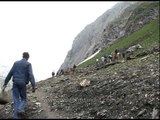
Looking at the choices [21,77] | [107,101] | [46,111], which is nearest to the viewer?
[21,77]

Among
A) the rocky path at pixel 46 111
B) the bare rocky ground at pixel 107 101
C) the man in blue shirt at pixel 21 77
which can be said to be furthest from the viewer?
the rocky path at pixel 46 111

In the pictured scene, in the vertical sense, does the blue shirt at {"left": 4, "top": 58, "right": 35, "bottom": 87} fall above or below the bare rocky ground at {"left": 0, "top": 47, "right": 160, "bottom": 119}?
above

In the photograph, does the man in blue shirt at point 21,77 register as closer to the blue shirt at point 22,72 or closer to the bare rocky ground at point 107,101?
the blue shirt at point 22,72

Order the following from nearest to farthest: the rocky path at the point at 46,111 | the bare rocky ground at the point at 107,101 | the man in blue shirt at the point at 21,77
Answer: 1. the bare rocky ground at the point at 107,101
2. the man in blue shirt at the point at 21,77
3. the rocky path at the point at 46,111

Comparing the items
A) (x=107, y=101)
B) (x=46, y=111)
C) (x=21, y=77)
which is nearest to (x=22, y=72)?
(x=21, y=77)

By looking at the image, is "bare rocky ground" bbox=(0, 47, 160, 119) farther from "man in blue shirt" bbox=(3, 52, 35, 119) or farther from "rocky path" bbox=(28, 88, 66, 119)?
"man in blue shirt" bbox=(3, 52, 35, 119)

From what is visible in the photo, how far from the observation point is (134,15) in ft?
385

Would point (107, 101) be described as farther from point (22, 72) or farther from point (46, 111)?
point (22, 72)

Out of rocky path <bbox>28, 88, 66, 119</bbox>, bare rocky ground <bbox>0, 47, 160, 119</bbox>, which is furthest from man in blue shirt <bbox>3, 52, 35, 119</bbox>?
rocky path <bbox>28, 88, 66, 119</bbox>

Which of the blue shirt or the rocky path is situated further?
the rocky path

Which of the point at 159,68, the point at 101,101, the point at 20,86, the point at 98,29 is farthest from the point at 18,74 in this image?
the point at 98,29

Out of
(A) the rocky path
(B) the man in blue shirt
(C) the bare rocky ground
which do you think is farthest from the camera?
(A) the rocky path

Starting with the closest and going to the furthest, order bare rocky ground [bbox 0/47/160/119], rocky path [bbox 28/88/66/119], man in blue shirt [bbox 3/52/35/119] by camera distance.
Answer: bare rocky ground [bbox 0/47/160/119] < man in blue shirt [bbox 3/52/35/119] < rocky path [bbox 28/88/66/119]

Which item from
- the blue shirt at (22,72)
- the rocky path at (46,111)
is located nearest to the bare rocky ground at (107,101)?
the rocky path at (46,111)
